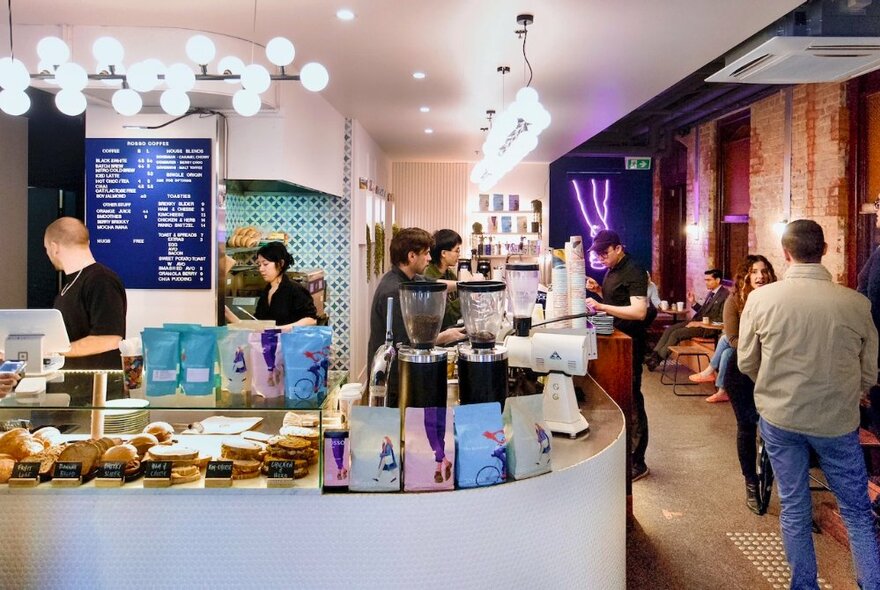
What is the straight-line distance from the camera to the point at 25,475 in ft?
6.44

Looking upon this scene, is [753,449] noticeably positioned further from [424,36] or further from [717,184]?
[717,184]

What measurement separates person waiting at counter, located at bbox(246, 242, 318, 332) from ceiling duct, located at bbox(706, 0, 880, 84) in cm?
341

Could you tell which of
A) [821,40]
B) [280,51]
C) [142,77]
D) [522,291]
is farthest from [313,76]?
[821,40]

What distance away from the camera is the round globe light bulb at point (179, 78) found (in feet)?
9.57

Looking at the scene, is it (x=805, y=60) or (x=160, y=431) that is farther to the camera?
(x=805, y=60)

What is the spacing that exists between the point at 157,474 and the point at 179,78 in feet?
5.98

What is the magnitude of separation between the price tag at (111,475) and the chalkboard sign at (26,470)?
0.20m

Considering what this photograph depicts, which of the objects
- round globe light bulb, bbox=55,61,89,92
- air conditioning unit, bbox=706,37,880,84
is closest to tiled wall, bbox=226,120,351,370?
round globe light bulb, bbox=55,61,89,92

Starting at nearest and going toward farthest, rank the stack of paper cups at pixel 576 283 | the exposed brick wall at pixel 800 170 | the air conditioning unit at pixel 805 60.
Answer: the stack of paper cups at pixel 576 283
the air conditioning unit at pixel 805 60
the exposed brick wall at pixel 800 170

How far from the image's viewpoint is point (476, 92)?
5.97m

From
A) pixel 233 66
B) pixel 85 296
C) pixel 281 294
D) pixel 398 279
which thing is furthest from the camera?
pixel 281 294

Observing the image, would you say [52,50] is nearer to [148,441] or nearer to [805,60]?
[148,441]

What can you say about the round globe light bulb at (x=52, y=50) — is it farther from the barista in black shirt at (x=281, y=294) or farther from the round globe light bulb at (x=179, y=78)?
the barista in black shirt at (x=281, y=294)

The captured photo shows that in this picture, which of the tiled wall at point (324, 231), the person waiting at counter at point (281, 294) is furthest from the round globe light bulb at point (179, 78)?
the tiled wall at point (324, 231)
